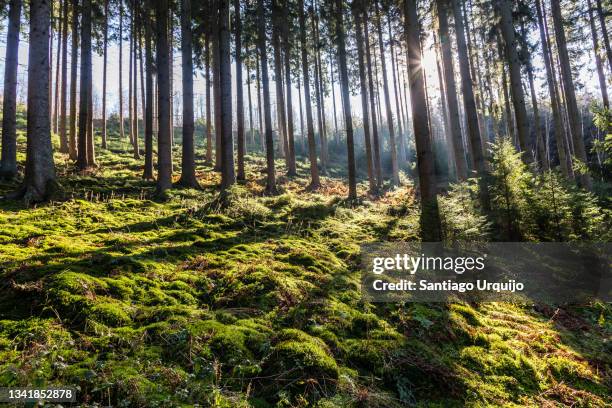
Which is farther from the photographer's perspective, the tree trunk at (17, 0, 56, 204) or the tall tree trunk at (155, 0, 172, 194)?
the tall tree trunk at (155, 0, 172, 194)

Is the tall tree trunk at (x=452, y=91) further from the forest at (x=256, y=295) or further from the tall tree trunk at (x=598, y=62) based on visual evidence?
the tall tree trunk at (x=598, y=62)

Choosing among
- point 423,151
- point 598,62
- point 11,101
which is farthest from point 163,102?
point 598,62

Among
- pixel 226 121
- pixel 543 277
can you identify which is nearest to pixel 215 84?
pixel 226 121

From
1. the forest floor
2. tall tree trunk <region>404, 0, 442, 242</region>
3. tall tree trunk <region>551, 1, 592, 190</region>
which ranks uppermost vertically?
tall tree trunk <region>551, 1, 592, 190</region>

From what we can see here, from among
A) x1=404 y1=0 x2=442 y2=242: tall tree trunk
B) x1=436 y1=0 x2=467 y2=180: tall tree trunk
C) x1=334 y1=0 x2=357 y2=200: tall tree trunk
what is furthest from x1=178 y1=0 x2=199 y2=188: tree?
x1=436 y1=0 x2=467 y2=180: tall tree trunk

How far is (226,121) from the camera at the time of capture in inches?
483

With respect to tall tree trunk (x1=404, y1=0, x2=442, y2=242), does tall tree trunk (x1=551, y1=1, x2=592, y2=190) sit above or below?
above

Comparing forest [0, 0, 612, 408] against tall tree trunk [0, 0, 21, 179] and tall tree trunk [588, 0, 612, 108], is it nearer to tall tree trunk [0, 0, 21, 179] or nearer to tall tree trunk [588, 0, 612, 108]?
tall tree trunk [0, 0, 21, 179]

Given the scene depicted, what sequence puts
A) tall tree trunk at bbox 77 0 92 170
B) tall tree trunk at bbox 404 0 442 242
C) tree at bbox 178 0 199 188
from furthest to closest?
1. tall tree trunk at bbox 77 0 92 170
2. tree at bbox 178 0 199 188
3. tall tree trunk at bbox 404 0 442 242

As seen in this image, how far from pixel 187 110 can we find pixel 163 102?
1.70 m

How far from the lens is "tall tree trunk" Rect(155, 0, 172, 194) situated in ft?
37.0

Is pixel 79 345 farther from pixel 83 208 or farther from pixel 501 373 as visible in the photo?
pixel 83 208

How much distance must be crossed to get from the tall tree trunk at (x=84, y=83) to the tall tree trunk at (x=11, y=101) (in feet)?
6.30

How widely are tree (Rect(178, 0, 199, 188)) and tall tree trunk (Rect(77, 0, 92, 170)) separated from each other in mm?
3529
